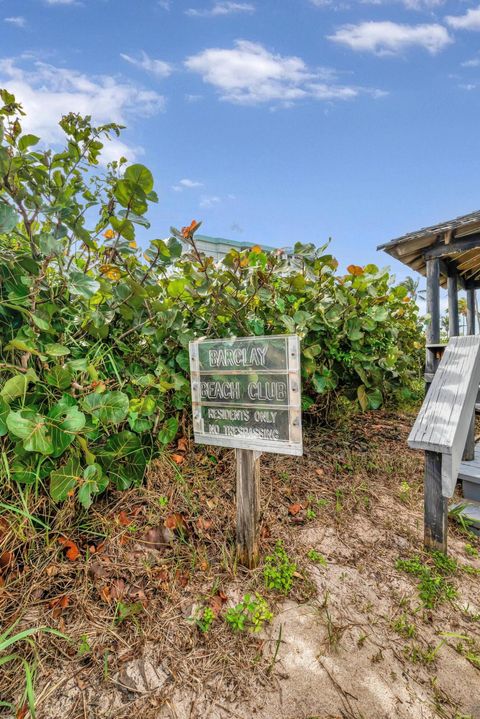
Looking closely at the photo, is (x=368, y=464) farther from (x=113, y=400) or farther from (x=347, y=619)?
(x=113, y=400)

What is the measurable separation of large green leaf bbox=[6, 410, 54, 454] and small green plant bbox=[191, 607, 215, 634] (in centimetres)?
92

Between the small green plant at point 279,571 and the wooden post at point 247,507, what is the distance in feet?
0.25

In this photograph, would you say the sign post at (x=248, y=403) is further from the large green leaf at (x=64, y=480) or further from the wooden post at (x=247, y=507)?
the large green leaf at (x=64, y=480)

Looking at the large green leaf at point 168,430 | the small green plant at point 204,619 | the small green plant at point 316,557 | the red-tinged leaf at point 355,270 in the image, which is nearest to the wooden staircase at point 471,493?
the small green plant at point 316,557

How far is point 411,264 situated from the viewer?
436cm

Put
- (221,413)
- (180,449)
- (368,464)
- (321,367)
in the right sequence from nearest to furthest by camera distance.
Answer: (221,413) < (180,449) < (321,367) < (368,464)

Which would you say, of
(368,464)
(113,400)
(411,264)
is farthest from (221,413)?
(411,264)

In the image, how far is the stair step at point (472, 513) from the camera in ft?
8.36

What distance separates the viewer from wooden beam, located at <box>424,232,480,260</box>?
326cm

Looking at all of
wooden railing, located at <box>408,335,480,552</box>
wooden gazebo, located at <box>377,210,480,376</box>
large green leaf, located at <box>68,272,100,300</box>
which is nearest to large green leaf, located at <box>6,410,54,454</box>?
large green leaf, located at <box>68,272,100,300</box>

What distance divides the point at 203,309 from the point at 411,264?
10.2 feet

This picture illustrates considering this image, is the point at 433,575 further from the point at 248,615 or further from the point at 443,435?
the point at 248,615

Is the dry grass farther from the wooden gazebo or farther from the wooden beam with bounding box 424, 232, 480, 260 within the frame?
the wooden beam with bounding box 424, 232, 480, 260

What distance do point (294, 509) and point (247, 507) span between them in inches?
21.7
